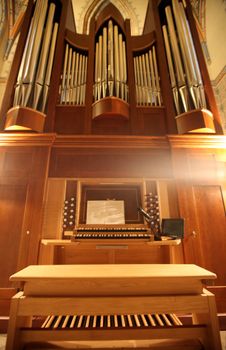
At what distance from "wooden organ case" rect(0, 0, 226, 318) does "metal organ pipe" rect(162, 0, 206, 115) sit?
0.08 feet

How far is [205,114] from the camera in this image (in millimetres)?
3254

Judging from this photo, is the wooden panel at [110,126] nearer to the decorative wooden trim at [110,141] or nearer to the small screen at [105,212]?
the decorative wooden trim at [110,141]

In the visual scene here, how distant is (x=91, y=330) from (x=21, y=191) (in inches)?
87.1

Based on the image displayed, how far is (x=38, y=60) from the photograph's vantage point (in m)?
3.90

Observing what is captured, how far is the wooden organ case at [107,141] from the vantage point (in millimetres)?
2920

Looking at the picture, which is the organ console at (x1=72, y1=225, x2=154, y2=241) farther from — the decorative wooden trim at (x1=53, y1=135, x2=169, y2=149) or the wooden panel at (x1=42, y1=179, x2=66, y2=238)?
the decorative wooden trim at (x1=53, y1=135, x2=169, y2=149)

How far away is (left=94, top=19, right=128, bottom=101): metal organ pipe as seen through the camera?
3762 millimetres

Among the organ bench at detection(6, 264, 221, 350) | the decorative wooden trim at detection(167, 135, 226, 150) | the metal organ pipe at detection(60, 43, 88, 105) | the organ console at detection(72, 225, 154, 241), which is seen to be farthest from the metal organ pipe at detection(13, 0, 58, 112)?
the organ bench at detection(6, 264, 221, 350)

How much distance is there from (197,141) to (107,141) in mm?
1513

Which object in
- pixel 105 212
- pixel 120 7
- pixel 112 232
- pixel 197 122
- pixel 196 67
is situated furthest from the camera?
pixel 120 7

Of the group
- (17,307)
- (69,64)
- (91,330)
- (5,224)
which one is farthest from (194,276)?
(69,64)

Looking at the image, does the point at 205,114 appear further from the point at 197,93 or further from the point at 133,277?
the point at 133,277

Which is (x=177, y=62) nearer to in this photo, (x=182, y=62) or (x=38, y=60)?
(x=182, y=62)

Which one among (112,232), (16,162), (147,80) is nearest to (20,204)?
(16,162)
